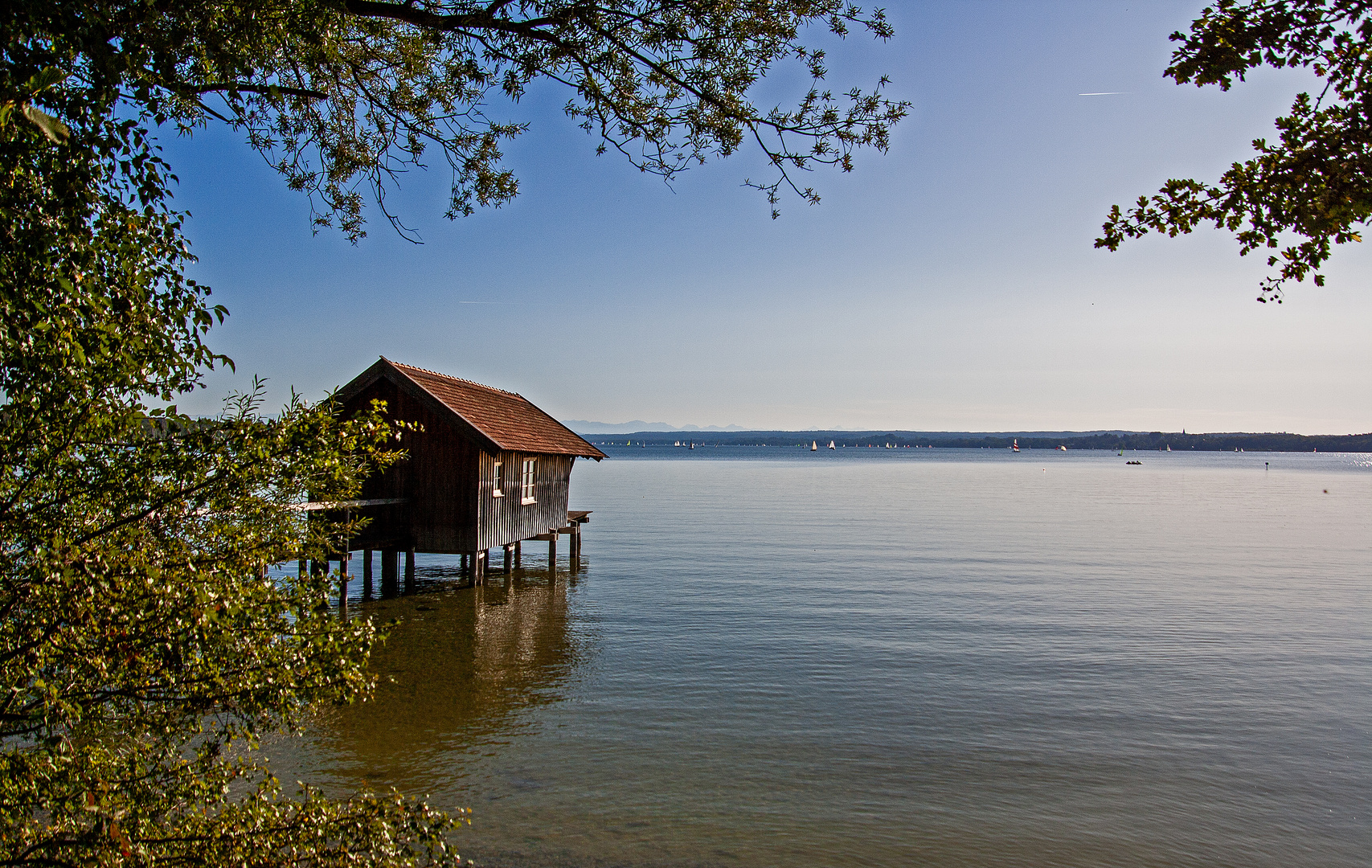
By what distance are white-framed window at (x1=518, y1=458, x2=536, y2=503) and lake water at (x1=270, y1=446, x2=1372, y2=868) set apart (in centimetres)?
279

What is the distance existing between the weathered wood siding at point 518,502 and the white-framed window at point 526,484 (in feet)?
0.43

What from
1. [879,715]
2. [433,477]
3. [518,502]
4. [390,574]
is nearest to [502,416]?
[518,502]

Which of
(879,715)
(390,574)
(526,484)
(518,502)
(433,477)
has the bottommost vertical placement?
(879,715)

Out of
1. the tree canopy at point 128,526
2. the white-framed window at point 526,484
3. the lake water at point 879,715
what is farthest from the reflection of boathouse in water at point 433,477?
the tree canopy at point 128,526

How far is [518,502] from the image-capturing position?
84.8 feet

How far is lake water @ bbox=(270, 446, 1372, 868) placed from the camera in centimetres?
1005

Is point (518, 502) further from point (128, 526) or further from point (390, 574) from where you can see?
point (128, 526)

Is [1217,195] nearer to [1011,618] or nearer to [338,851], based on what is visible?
[338,851]

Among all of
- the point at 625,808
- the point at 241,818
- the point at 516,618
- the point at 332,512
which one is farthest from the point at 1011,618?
the point at 241,818

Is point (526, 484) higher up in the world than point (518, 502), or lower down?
higher up

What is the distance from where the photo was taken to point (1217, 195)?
20.3ft

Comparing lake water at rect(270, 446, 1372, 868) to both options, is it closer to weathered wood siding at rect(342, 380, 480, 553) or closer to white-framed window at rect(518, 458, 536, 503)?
weathered wood siding at rect(342, 380, 480, 553)

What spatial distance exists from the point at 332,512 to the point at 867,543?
2392cm

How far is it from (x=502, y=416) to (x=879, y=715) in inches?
615
